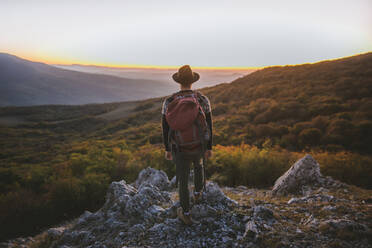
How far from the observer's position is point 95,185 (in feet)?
20.0

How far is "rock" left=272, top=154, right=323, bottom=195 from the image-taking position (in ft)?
17.4

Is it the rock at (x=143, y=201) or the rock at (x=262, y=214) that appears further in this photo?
the rock at (x=143, y=201)

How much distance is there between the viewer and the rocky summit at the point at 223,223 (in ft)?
9.43

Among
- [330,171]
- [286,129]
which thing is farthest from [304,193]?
[286,129]

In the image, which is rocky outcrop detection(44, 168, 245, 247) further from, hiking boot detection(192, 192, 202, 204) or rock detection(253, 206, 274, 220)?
rock detection(253, 206, 274, 220)

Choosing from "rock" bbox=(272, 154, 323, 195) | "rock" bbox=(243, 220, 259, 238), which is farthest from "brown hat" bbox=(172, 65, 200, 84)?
"rock" bbox=(272, 154, 323, 195)

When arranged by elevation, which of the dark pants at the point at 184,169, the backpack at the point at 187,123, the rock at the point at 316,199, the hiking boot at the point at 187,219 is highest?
the backpack at the point at 187,123

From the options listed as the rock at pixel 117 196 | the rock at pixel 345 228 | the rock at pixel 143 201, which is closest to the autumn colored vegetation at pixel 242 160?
the rock at pixel 117 196

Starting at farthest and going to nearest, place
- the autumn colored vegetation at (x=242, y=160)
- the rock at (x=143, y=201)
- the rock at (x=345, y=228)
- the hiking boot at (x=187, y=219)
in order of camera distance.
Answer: the autumn colored vegetation at (x=242, y=160) < the rock at (x=143, y=201) < the hiking boot at (x=187, y=219) < the rock at (x=345, y=228)

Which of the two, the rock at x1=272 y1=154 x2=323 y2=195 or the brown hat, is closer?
the brown hat

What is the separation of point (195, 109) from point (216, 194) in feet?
6.58

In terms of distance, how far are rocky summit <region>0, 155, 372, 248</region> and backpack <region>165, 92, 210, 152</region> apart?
4.47 ft

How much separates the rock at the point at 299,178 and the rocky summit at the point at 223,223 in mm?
165

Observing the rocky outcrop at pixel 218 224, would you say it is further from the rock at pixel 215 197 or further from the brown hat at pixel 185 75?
the brown hat at pixel 185 75
